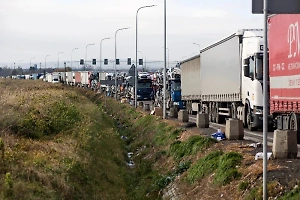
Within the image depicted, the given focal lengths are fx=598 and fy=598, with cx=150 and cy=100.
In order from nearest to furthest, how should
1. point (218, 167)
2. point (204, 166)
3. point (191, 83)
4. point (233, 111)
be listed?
point (218, 167) → point (204, 166) → point (233, 111) → point (191, 83)

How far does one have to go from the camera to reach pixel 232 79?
31391 mm

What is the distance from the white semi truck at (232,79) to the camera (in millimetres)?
25500

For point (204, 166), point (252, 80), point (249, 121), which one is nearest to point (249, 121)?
point (249, 121)

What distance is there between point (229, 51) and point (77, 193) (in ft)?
61.4

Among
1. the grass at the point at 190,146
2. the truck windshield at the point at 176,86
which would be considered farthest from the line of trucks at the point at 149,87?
the grass at the point at 190,146

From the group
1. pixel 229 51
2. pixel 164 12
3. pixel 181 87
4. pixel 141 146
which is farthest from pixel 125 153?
pixel 181 87

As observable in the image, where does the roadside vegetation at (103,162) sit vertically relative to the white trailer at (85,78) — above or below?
below

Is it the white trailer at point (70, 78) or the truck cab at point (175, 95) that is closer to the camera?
the truck cab at point (175, 95)

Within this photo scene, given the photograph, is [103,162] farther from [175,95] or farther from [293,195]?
[175,95]

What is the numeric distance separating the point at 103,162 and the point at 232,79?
11.3 metres

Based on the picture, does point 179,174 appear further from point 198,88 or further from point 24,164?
point 198,88

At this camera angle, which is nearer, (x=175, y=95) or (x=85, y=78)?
(x=175, y=95)

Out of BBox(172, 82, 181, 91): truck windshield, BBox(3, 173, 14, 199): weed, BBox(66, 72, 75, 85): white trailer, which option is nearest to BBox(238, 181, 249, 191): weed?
BBox(3, 173, 14, 199): weed

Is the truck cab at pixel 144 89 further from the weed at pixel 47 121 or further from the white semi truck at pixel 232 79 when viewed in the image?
the weed at pixel 47 121
